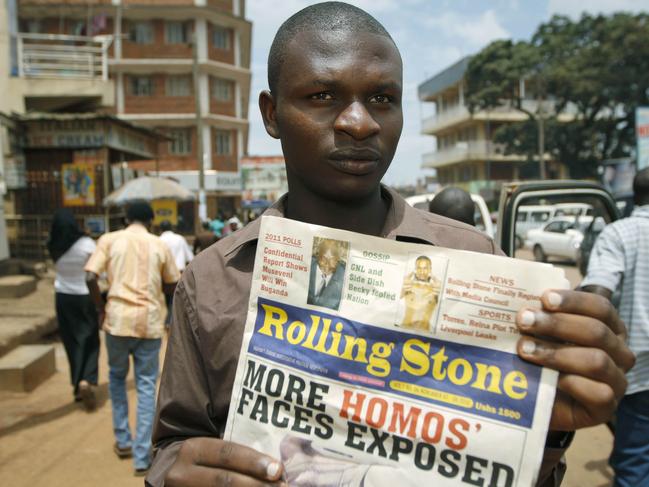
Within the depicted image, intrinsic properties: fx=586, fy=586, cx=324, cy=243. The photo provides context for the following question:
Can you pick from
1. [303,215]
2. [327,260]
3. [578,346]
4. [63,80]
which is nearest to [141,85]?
[63,80]

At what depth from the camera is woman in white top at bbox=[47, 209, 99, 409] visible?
5023 mm

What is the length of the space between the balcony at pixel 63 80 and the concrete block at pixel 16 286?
5.45 meters

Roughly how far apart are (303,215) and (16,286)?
28.3 feet

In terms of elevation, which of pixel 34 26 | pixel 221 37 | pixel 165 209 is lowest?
pixel 165 209

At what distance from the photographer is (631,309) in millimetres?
2535

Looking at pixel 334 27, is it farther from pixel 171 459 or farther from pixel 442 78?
pixel 442 78

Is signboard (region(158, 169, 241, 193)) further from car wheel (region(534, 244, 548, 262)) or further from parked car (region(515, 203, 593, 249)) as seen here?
car wheel (region(534, 244, 548, 262))

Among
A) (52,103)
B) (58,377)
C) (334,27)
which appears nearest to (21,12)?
(52,103)

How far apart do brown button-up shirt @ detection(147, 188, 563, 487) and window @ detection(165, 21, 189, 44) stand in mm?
30615

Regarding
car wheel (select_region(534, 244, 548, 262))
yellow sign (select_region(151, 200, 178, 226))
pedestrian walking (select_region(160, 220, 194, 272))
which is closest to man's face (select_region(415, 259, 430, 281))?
pedestrian walking (select_region(160, 220, 194, 272))

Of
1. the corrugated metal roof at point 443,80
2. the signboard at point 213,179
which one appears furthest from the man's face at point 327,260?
the corrugated metal roof at point 443,80

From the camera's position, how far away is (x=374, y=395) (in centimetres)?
100

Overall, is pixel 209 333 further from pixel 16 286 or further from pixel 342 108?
pixel 16 286

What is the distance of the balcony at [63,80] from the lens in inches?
499
